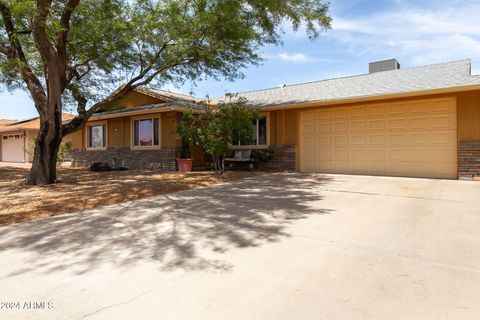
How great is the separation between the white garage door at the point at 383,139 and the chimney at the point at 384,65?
18.7 feet

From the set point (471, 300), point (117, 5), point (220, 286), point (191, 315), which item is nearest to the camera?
point (191, 315)

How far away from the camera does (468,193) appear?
7.26m

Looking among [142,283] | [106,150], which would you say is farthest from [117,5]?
[142,283]

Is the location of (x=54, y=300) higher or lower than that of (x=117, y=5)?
lower

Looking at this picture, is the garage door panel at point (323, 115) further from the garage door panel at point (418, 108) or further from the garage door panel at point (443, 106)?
the garage door panel at point (443, 106)

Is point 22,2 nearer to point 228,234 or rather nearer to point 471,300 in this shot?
point 228,234

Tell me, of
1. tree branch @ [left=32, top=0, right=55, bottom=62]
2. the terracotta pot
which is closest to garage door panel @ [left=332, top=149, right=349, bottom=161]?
the terracotta pot

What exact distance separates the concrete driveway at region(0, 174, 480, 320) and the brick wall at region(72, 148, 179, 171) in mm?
7874

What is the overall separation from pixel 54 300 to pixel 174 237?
1789 millimetres

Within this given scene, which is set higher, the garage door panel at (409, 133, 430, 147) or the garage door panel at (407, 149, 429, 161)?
the garage door panel at (409, 133, 430, 147)

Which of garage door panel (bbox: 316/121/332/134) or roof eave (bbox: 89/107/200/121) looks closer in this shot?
garage door panel (bbox: 316/121/332/134)

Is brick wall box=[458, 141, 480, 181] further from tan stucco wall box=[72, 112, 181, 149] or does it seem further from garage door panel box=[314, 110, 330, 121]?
tan stucco wall box=[72, 112, 181, 149]

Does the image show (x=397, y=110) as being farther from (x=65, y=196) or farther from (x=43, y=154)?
(x=43, y=154)

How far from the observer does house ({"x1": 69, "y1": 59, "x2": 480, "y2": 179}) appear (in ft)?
31.3
